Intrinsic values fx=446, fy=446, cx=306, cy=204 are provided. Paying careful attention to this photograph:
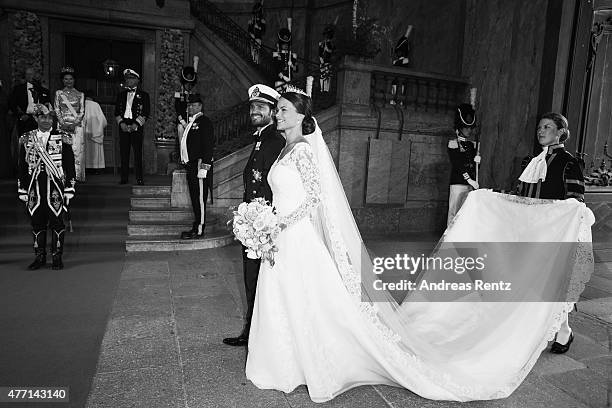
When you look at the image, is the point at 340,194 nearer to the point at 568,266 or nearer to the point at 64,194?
the point at 568,266

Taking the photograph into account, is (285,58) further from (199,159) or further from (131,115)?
(199,159)

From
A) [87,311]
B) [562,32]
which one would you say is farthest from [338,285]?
[562,32]

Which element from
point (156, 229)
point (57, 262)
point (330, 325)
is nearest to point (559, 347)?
point (330, 325)

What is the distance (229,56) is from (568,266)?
11.9 m

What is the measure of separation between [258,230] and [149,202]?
19.2 feet

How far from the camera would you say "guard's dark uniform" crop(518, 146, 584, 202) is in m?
4.45

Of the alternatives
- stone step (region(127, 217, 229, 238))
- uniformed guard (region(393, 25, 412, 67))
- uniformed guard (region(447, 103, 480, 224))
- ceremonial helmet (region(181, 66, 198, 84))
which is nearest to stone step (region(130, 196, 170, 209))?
stone step (region(127, 217, 229, 238))

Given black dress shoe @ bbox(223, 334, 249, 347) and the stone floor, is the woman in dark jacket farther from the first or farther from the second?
black dress shoe @ bbox(223, 334, 249, 347)

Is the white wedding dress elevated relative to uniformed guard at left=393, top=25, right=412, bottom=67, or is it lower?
lower

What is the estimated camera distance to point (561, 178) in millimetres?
4555

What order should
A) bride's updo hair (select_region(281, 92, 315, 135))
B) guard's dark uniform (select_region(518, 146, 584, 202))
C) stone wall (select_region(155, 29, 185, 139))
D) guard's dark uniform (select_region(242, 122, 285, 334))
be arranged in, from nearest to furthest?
bride's updo hair (select_region(281, 92, 315, 135)), guard's dark uniform (select_region(242, 122, 285, 334)), guard's dark uniform (select_region(518, 146, 584, 202)), stone wall (select_region(155, 29, 185, 139))

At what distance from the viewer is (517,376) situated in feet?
11.3
